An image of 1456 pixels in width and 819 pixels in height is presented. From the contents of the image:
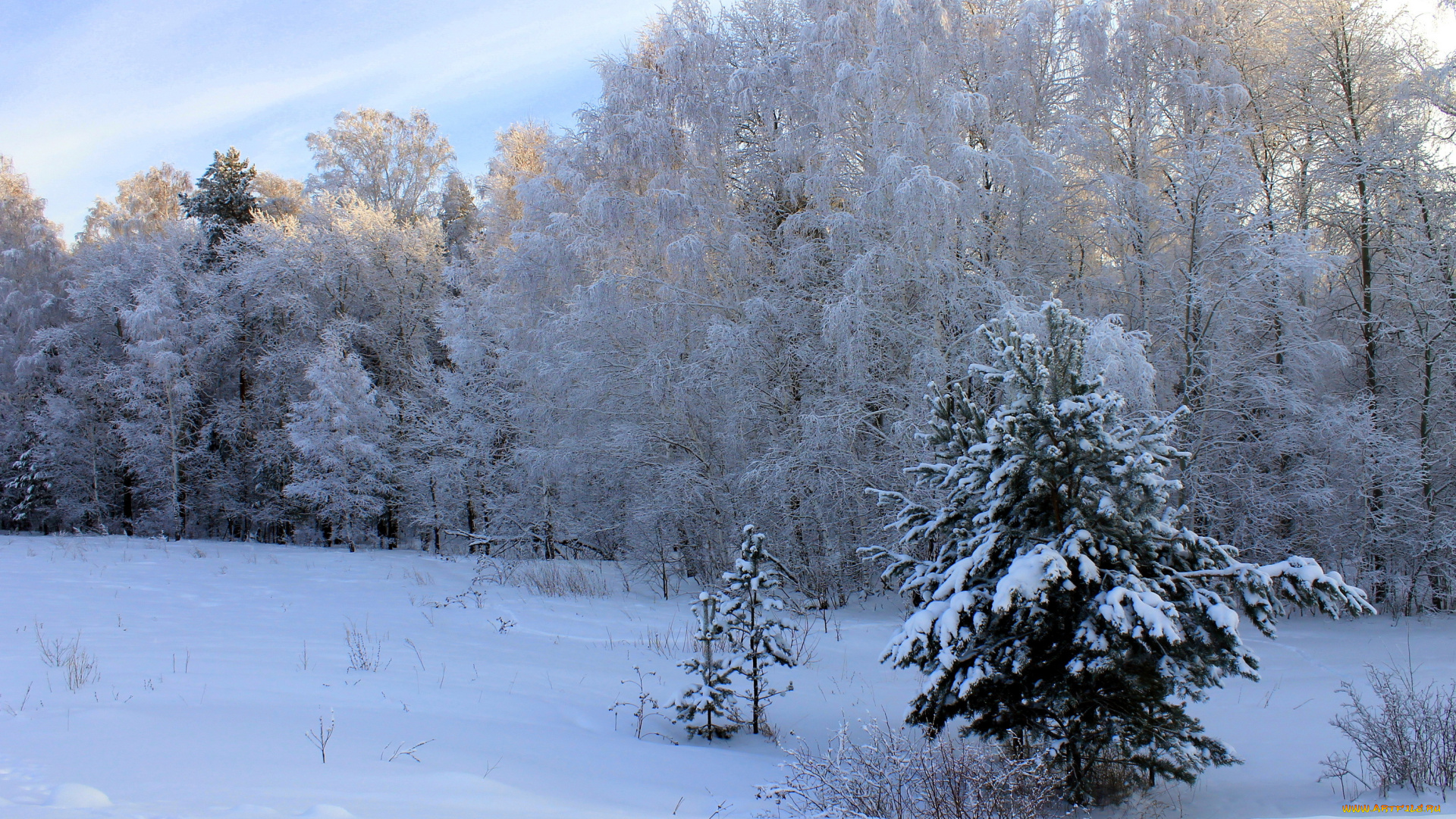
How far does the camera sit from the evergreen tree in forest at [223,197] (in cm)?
2586

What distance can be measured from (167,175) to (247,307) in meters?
14.5

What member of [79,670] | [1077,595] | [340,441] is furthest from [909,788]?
[340,441]

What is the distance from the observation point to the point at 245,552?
16922 millimetres

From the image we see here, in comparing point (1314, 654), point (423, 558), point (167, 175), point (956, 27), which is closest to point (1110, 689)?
point (1314, 654)

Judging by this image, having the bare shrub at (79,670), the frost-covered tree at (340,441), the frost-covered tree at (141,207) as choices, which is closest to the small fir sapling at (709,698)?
the bare shrub at (79,670)

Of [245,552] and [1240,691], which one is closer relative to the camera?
[1240,691]

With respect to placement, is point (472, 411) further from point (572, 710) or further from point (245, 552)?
point (572, 710)

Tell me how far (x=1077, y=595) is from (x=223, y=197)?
2994 cm

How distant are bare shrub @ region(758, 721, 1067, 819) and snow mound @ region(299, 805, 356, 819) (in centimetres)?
181

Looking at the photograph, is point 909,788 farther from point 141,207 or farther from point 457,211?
point 141,207

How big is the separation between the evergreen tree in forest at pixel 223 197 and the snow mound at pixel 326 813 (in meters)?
28.0

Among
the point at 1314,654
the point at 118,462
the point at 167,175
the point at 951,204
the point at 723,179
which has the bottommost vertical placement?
the point at 1314,654

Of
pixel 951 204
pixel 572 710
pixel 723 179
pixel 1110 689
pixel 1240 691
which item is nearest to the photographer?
pixel 1110 689

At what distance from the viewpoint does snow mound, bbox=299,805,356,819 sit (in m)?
2.80
